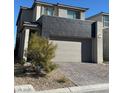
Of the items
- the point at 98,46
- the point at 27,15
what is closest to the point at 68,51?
the point at 98,46

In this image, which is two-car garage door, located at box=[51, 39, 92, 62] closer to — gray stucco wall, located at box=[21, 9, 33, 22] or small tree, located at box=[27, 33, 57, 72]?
small tree, located at box=[27, 33, 57, 72]

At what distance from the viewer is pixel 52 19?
10180mm

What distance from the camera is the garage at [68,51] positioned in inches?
402

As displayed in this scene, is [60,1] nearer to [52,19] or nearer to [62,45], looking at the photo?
[52,19]

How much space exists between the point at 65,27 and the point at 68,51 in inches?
61.1

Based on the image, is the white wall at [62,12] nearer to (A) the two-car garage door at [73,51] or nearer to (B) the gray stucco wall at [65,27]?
(B) the gray stucco wall at [65,27]

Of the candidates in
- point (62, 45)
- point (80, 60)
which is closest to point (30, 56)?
point (62, 45)

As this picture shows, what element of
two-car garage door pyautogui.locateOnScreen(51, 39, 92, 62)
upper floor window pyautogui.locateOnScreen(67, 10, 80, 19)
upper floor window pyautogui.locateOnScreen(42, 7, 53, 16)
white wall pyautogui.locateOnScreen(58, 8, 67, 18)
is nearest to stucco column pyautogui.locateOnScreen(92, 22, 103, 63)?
two-car garage door pyautogui.locateOnScreen(51, 39, 92, 62)

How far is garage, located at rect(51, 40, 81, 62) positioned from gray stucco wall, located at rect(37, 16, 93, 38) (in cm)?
52

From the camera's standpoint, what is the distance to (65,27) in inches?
411

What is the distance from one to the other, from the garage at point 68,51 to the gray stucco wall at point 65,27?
0.52 meters

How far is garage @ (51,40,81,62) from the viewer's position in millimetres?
10219

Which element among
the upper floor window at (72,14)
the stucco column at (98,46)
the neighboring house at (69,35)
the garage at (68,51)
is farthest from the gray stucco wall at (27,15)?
the stucco column at (98,46)

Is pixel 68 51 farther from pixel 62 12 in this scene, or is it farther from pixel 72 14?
pixel 72 14
